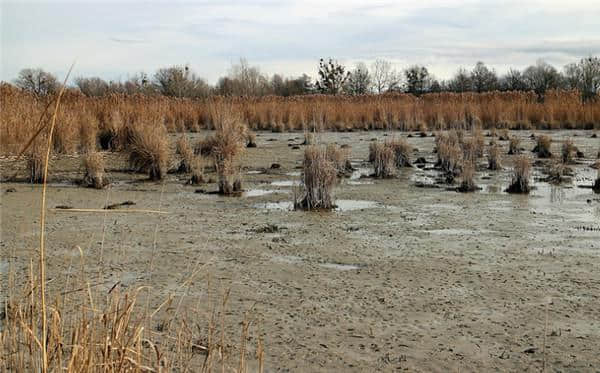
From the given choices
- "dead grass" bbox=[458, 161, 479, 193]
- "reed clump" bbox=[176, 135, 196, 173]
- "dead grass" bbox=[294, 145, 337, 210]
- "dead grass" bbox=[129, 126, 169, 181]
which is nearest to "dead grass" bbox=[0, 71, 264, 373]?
"dead grass" bbox=[294, 145, 337, 210]

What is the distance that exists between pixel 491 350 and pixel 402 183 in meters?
6.73

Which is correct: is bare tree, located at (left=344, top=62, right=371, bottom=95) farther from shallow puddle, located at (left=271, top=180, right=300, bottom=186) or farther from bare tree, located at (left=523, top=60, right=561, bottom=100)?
shallow puddle, located at (left=271, top=180, right=300, bottom=186)

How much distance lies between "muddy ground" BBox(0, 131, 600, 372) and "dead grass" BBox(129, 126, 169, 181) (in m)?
0.90

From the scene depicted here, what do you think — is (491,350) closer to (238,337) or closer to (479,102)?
(238,337)

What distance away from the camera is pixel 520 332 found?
425 centimetres

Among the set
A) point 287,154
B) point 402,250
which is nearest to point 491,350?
point 402,250

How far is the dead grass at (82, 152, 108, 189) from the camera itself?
10086 mm

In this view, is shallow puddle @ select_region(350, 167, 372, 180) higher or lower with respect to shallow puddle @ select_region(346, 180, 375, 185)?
higher

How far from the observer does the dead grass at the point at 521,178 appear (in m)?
9.62

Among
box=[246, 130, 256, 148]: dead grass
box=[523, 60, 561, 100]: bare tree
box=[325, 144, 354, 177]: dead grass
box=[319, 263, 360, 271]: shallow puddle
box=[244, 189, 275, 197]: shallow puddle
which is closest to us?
box=[319, 263, 360, 271]: shallow puddle

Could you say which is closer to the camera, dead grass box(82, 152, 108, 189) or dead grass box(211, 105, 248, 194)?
dead grass box(211, 105, 248, 194)

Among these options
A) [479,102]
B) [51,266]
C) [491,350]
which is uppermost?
[479,102]

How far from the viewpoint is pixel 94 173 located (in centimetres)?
1016

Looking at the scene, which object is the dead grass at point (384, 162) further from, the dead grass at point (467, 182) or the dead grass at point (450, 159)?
the dead grass at point (467, 182)
